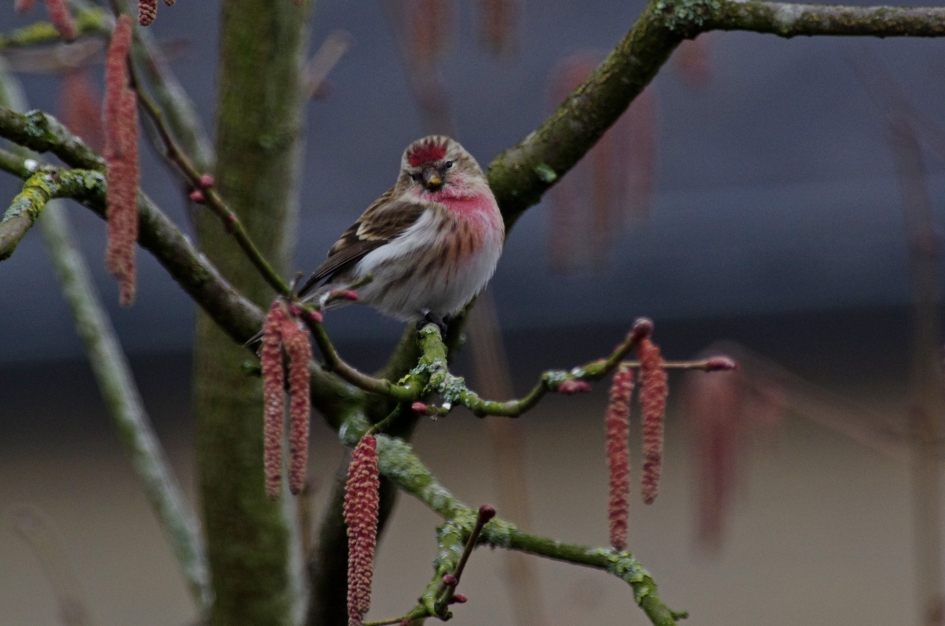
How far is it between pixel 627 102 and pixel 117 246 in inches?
55.6

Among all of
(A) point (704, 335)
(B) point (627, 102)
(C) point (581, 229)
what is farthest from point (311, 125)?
(B) point (627, 102)

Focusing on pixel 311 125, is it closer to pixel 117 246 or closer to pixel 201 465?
pixel 201 465

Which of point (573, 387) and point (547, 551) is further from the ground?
point (573, 387)

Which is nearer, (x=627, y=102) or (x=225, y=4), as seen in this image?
(x=627, y=102)

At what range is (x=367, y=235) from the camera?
4414mm

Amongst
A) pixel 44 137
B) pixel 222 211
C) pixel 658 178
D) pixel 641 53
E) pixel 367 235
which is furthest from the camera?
pixel 658 178

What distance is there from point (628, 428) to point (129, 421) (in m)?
2.31

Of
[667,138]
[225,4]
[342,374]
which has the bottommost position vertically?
[342,374]

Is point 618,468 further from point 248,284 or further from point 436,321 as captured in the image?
point 248,284

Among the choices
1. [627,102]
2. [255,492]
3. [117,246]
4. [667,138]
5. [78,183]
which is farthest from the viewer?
[667,138]

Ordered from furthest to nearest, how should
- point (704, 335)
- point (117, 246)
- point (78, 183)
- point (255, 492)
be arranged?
point (704, 335)
point (255, 492)
point (78, 183)
point (117, 246)

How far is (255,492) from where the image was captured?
128 inches

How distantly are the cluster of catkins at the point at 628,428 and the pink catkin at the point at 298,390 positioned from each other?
1.47 feet

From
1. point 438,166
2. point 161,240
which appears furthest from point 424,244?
point 161,240
